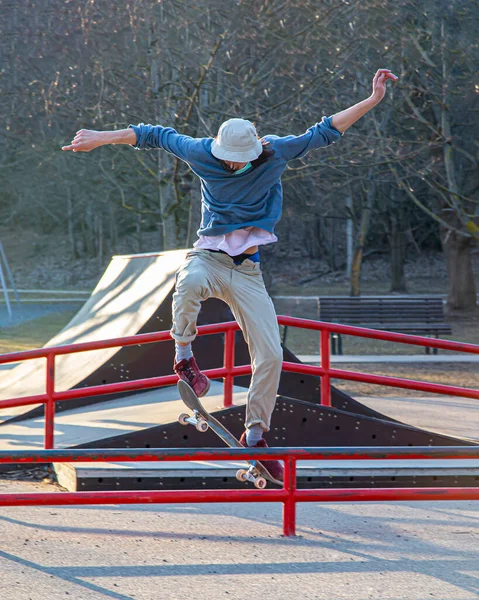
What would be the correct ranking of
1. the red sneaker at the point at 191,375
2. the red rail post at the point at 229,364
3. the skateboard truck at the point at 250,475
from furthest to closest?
the red rail post at the point at 229,364 < the skateboard truck at the point at 250,475 < the red sneaker at the point at 191,375

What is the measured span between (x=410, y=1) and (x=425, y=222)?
28214mm

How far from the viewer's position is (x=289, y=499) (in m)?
5.26

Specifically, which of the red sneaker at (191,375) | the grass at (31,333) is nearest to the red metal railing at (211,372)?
the red sneaker at (191,375)

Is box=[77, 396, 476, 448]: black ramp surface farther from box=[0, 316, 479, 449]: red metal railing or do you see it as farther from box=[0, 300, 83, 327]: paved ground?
box=[0, 300, 83, 327]: paved ground

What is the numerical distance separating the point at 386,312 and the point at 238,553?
14.6 m

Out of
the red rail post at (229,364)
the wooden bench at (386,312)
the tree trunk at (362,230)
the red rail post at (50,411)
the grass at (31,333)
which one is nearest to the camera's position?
the red rail post at (50,411)

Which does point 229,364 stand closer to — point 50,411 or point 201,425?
point 50,411

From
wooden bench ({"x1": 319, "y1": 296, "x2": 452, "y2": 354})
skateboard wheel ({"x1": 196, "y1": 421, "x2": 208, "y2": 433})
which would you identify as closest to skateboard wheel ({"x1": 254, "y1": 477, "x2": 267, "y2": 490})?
skateboard wheel ({"x1": 196, "y1": 421, "x2": 208, "y2": 433})

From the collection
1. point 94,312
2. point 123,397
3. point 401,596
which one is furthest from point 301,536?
point 94,312

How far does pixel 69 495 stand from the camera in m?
5.04

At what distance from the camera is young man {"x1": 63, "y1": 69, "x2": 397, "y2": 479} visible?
5199 mm

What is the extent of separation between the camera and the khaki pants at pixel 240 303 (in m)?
5.28

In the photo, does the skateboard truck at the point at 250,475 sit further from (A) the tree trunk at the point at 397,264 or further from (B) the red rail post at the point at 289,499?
(A) the tree trunk at the point at 397,264

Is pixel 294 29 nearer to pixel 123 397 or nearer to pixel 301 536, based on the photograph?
pixel 123 397
